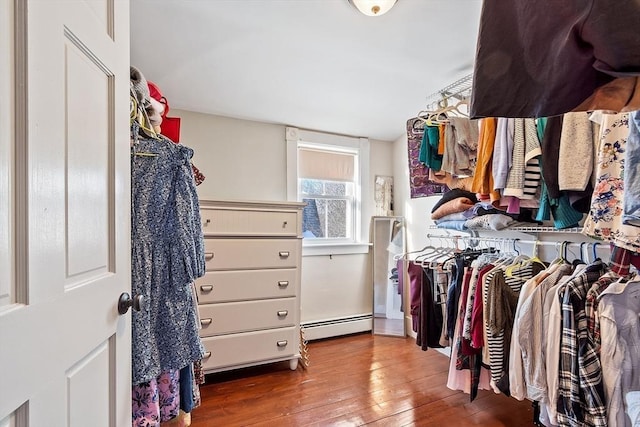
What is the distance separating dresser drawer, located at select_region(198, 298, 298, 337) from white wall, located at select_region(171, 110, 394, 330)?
0.65 metres

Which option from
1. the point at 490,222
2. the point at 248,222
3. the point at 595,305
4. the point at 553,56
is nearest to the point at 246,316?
the point at 248,222

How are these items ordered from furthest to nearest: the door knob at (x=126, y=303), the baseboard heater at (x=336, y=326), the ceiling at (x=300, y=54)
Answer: the baseboard heater at (x=336, y=326)
the ceiling at (x=300, y=54)
the door knob at (x=126, y=303)

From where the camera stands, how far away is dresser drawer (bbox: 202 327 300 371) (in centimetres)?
222

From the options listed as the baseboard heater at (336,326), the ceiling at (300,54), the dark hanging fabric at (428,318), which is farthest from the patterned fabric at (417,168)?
the baseboard heater at (336,326)

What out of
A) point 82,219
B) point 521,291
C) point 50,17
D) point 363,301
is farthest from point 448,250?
point 50,17

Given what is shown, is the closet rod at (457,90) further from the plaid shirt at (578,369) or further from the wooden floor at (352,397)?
the wooden floor at (352,397)

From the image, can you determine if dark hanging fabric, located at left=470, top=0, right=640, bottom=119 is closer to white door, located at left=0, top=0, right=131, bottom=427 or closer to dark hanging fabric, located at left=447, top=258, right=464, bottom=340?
white door, located at left=0, top=0, right=131, bottom=427

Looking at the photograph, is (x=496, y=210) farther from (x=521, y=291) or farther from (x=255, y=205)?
(x=255, y=205)

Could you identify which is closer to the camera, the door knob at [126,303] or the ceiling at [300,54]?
the door knob at [126,303]

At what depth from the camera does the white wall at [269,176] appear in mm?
2773

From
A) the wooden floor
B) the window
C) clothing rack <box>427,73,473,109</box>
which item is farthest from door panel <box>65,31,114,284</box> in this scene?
the window

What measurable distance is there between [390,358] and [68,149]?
266cm

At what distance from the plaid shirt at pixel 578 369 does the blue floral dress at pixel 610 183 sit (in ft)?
1.03

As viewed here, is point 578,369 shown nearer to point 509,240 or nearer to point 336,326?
point 509,240
